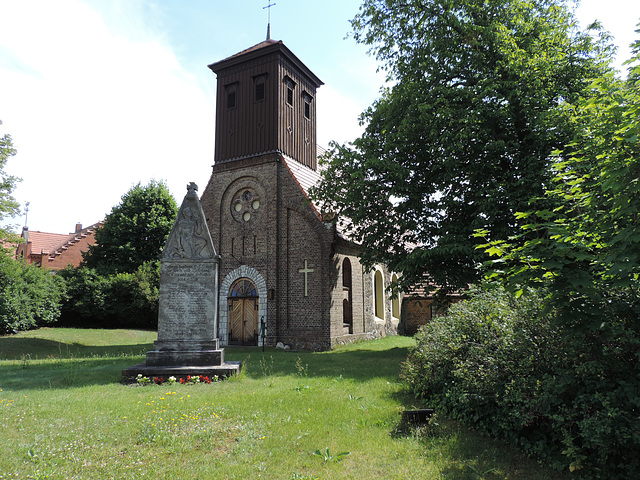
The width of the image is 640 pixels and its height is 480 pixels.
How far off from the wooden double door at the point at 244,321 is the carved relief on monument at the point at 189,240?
8.87 meters

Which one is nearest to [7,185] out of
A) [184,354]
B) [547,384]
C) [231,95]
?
[231,95]

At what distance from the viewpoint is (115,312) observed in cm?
2675

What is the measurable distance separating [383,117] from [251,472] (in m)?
12.7

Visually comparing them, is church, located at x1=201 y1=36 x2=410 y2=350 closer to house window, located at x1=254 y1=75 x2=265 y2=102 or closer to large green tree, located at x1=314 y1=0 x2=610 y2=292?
house window, located at x1=254 y1=75 x2=265 y2=102

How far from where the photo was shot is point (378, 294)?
2327 cm

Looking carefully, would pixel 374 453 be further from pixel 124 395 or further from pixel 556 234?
pixel 124 395

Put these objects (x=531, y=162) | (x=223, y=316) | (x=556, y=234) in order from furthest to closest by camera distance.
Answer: (x=223, y=316) → (x=531, y=162) → (x=556, y=234)

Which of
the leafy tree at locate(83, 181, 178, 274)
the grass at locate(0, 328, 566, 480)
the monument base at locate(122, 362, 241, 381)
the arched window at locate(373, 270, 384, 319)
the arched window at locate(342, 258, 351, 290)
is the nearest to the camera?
the grass at locate(0, 328, 566, 480)

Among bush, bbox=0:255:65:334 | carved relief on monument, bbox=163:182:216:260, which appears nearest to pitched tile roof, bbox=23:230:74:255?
bush, bbox=0:255:65:334

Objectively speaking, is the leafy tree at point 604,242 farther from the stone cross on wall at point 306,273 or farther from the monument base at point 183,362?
the stone cross on wall at point 306,273

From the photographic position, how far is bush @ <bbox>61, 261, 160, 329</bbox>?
26.3 metres

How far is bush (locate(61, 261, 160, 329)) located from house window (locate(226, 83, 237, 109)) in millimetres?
13573

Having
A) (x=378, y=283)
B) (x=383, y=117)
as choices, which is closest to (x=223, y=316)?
(x=378, y=283)

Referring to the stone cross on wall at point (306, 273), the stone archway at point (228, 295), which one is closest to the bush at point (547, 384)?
the stone cross on wall at point (306, 273)
